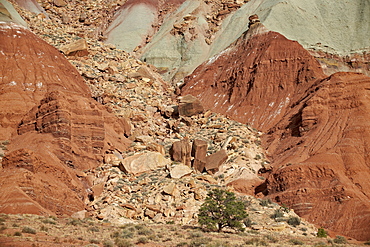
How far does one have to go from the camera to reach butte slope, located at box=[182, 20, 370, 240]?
33.4m

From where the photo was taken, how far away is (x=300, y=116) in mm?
45219

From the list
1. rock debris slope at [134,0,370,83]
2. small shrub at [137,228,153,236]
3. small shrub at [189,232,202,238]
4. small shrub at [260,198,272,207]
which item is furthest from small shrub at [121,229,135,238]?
rock debris slope at [134,0,370,83]

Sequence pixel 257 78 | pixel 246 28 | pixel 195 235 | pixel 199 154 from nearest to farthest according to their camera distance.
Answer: pixel 195 235
pixel 199 154
pixel 257 78
pixel 246 28

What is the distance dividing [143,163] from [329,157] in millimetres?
13255

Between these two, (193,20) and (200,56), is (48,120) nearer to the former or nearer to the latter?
(200,56)

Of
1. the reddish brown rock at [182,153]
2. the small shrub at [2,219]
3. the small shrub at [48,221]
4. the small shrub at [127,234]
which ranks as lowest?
the small shrub at [127,234]

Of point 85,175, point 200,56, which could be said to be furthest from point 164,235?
point 200,56

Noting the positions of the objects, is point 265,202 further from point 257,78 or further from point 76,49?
point 76,49

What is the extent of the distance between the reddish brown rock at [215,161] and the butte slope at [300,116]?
3.81 metres

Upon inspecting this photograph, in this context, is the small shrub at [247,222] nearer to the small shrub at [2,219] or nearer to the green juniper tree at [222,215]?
the green juniper tree at [222,215]

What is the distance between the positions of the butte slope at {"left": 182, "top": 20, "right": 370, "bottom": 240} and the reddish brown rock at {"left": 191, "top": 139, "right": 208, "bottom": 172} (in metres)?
4.85

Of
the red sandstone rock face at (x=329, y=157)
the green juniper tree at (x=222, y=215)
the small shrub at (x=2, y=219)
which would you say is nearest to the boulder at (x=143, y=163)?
the red sandstone rock face at (x=329, y=157)

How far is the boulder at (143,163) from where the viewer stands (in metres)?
36.3

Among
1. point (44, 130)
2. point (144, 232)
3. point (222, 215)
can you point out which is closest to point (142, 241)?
point (144, 232)
